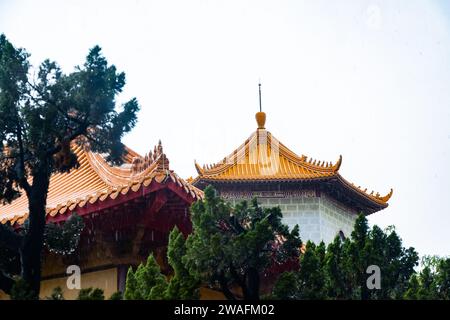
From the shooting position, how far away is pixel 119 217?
880 centimetres

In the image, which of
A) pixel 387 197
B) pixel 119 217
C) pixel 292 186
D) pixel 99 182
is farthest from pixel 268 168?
pixel 119 217

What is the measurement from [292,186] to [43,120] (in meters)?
14.4

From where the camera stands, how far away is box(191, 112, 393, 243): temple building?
20781mm

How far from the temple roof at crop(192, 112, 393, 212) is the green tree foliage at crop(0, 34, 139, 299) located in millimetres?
13435

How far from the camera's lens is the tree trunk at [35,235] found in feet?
23.0

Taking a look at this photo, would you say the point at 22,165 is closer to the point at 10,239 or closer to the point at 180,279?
the point at 10,239

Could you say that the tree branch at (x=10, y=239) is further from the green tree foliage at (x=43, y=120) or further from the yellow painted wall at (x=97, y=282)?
the yellow painted wall at (x=97, y=282)

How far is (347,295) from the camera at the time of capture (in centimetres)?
782

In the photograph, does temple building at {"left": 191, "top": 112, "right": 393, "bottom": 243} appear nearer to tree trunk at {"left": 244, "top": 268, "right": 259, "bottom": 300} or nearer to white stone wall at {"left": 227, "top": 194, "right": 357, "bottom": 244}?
white stone wall at {"left": 227, "top": 194, "right": 357, "bottom": 244}

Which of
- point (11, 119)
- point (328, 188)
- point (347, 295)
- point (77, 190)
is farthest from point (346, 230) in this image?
point (11, 119)

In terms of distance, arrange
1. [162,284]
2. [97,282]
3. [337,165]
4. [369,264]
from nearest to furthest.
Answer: [162,284] → [369,264] → [97,282] → [337,165]
